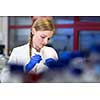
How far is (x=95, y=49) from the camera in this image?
2387 millimetres

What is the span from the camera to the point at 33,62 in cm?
240

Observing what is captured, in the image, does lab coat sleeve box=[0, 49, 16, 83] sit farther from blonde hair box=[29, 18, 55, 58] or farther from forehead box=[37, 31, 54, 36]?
forehead box=[37, 31, 54, 36]

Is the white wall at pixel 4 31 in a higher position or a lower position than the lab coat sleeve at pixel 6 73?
higher

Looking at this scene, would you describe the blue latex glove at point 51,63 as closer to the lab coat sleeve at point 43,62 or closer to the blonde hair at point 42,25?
the lab coat sleeve at point 43,62

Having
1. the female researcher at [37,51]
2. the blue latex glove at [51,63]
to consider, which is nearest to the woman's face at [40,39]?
the female researcher at [37,51]

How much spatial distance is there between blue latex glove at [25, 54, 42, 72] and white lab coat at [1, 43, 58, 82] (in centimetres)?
2

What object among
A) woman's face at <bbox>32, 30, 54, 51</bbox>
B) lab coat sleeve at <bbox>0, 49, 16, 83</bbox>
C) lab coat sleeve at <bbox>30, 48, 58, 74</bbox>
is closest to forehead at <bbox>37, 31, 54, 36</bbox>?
woman's face at <bbox>32, 30, 54, 51</bbox>

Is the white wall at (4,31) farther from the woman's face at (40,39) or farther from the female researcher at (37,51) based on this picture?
the woman's face at (40,39)

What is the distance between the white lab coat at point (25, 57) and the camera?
2.39m

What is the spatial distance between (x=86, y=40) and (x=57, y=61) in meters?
0.27

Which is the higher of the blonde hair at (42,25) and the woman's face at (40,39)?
the blonde hair at (42,25)

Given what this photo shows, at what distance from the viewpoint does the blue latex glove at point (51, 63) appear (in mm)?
2391

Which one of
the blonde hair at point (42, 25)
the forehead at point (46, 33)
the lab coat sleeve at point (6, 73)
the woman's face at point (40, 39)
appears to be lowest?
the lab coat sleeve at point (6, 73)
